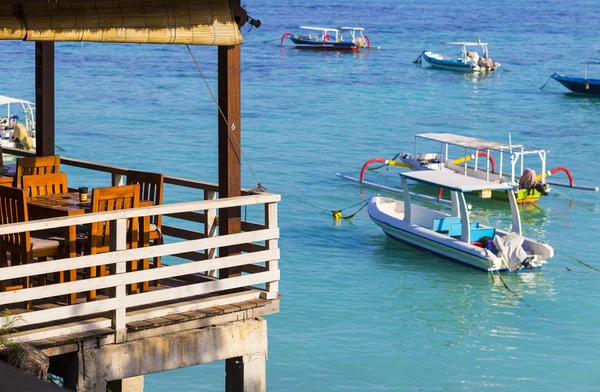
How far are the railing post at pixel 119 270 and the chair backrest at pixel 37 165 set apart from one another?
271cm

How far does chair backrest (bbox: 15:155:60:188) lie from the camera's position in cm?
968

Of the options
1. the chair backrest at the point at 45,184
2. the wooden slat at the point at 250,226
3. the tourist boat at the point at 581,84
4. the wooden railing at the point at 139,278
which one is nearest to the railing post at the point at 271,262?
the wooden railing at the point at 139,278

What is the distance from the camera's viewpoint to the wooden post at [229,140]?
7.78 metres

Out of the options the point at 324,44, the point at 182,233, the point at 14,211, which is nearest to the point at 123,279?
the point at 14,211

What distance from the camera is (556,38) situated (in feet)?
294

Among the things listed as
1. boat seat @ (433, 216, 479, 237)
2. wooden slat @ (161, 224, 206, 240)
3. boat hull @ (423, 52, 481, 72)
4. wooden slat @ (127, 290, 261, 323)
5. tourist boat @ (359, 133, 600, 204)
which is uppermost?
boat hull @ (423, 52, 481, 72)

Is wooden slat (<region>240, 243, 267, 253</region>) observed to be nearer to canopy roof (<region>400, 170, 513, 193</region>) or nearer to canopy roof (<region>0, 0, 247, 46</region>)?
canopy roof (<region>0, 0, 247, 46</region>)

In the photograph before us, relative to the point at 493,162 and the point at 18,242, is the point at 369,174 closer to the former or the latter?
the point at 493,162

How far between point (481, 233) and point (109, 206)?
47.4 feet

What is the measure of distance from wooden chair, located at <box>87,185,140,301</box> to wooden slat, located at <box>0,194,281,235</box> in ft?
1.17

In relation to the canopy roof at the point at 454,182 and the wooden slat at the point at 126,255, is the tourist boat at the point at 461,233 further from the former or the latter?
the wooden slat at the point at 126,255

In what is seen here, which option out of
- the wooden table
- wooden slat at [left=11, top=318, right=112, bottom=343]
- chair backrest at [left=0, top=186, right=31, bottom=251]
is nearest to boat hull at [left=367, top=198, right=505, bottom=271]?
the wooden table

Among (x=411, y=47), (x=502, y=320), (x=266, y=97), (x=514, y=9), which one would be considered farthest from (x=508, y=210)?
(x=514, y=9)

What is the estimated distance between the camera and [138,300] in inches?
290
